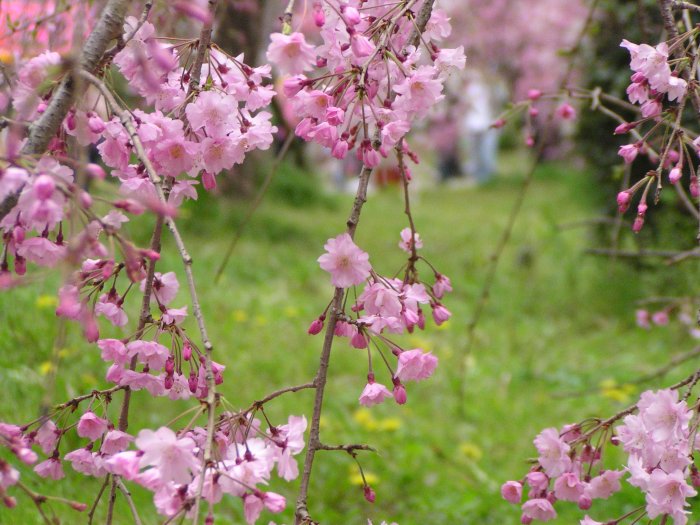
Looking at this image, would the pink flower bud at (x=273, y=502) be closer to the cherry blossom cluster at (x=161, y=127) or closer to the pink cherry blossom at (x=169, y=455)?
the pink cherry blossom at (x=169, y=455)

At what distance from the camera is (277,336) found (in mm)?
3510

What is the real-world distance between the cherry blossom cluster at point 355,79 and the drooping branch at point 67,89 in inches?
→ 9.0

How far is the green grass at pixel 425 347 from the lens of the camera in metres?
2.32

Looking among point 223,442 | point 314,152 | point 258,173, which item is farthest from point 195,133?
point 314,152

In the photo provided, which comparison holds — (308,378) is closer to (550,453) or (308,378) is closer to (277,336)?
(277,336)

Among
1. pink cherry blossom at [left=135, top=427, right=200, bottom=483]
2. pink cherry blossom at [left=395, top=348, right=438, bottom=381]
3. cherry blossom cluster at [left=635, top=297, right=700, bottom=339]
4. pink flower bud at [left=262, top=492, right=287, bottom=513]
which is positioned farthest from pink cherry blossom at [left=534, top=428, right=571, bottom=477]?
cherry blossom cluster at [left=635, top=297, right=700, bottom=339]

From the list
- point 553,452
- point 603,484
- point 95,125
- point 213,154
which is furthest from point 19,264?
point 603,484

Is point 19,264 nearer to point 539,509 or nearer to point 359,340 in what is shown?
point 359,340

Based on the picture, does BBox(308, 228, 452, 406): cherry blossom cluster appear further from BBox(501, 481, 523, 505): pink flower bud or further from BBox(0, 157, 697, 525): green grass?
BBox(0, 157, 697, 525): green grass

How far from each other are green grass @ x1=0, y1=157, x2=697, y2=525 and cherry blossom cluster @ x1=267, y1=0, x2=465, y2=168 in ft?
3.61

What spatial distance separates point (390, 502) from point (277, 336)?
4.23 ft

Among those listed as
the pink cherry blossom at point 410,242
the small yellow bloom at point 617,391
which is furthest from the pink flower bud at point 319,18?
the small yellow bloom at point 617,391

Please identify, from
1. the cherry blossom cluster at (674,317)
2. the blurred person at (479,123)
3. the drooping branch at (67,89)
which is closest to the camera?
the drooping branch at (67,89)

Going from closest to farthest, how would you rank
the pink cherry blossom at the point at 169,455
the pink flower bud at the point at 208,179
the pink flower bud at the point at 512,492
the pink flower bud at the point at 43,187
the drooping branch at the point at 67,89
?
the pink flower bud at the point at 43,187 < the pink cherry blossom at the point at 169,455 < the drooping branch at the point at 67,89 < the pink flower bud at the point at 208,179 < the pink flower bud at the point at 512,492
